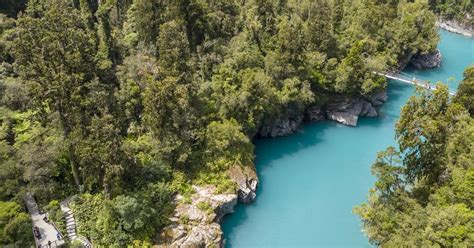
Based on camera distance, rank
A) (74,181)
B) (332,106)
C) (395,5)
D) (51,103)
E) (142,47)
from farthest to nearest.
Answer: (395,5) < (332,106) < (142,47) < (74,181) < (51,103)

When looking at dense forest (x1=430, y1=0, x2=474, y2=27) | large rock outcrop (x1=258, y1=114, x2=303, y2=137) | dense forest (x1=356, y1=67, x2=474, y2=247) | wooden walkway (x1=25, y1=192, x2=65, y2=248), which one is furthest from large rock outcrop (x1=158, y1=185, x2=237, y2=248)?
dense forest (x1=430, y1=0, x2=474, y2=27)

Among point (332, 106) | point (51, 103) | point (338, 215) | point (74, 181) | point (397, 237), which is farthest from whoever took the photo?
point (332, 106)

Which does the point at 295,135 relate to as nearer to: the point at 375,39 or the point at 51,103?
the point at 375,39

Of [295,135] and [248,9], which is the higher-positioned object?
[248,9]

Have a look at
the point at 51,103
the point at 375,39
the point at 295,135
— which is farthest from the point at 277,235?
the point at 375,39

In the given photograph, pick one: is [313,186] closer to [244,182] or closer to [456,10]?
[244,182]

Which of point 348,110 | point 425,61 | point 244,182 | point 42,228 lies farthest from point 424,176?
point 425,61

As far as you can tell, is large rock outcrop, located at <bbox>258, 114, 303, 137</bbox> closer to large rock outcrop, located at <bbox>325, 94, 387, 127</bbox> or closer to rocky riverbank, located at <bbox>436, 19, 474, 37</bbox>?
large rock outcrop, located at <bbox>325, 94, 387, 127</bbox>

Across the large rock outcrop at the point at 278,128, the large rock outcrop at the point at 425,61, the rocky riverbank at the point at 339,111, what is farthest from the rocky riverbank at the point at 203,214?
the large rock outcrop at the point at 425,61
